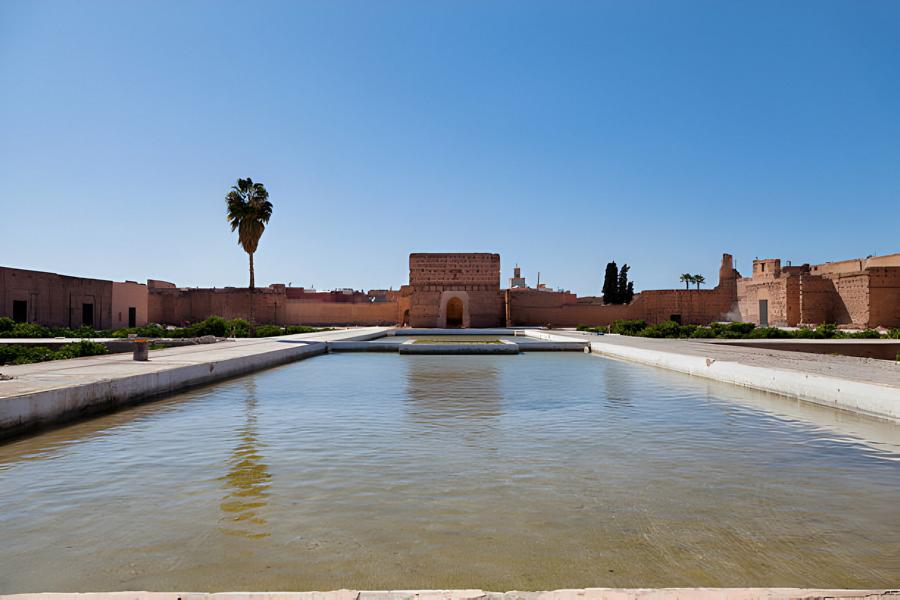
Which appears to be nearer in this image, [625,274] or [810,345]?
[810,345]

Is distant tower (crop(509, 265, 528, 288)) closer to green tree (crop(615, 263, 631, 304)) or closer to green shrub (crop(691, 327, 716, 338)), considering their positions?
green tree (crop(615, 263, 631, 304))

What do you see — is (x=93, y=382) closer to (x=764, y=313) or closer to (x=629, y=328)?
(x=629, y=328)

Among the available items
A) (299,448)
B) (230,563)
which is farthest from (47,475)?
(230,563)

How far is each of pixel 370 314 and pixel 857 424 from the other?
3063 centimetres

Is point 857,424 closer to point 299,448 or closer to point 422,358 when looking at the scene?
point 299,448

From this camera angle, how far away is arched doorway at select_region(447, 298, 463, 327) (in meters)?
31.9

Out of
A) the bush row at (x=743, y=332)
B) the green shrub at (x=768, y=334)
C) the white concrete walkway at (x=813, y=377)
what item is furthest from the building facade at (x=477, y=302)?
the white concrete walkway at (x=813, y=377)

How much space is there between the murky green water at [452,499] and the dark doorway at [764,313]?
993 inches

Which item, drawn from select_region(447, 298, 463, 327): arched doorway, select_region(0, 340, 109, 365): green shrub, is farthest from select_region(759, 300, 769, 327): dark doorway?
select_region(0, 340, 109, 365): green shrub

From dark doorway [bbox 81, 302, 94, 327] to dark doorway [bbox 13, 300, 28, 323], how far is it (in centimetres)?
334

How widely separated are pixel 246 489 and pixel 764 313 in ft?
100

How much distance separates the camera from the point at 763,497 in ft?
11.4

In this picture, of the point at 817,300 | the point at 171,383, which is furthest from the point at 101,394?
the point at 817,300

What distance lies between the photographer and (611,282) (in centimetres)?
3706
